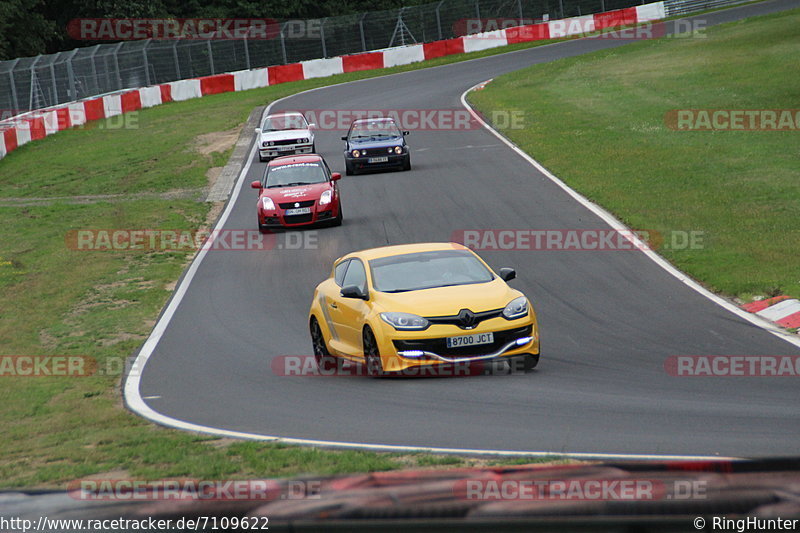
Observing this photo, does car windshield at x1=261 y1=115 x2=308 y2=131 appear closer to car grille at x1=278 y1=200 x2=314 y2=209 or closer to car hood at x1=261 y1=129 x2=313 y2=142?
car hood at x1=261 y1=129 x2=313 y2=142

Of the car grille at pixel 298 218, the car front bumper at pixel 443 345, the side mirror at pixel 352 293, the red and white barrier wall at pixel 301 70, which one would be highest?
the red and white barrier wall at pixel 301 70

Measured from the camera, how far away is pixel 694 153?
1126 inches

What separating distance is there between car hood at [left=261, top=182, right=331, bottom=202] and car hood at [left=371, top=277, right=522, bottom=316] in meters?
12.8

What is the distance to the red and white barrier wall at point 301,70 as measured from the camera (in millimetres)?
45469

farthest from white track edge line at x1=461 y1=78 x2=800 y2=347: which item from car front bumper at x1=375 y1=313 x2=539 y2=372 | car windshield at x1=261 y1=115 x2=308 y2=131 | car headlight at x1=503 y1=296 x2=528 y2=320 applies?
car windshield at x1=261 y1=115 x2=308 y2=131

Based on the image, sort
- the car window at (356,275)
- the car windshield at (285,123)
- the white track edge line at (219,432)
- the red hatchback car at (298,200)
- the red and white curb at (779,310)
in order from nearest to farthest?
the white track edge line at (219,432) < the car window at (356,275) < the red and white curb at (779,310) < the red hatchback car at (298,200) < the car windshield at (285,123)

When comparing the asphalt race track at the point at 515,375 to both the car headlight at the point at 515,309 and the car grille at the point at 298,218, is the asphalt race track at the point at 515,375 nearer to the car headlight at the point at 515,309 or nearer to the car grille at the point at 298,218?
the car grille at the point at 298,218

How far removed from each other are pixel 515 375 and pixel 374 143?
20.5 metres

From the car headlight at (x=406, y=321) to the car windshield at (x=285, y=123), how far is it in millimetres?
24605

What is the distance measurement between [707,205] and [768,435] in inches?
572

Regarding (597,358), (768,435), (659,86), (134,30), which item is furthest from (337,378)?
(134,30)

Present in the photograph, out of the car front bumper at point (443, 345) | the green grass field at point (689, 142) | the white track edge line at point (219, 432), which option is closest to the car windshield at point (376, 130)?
the green grass field at point (689, 142)

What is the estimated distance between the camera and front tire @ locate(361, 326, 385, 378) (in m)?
11.8

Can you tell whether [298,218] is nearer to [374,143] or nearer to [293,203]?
[293,203]
